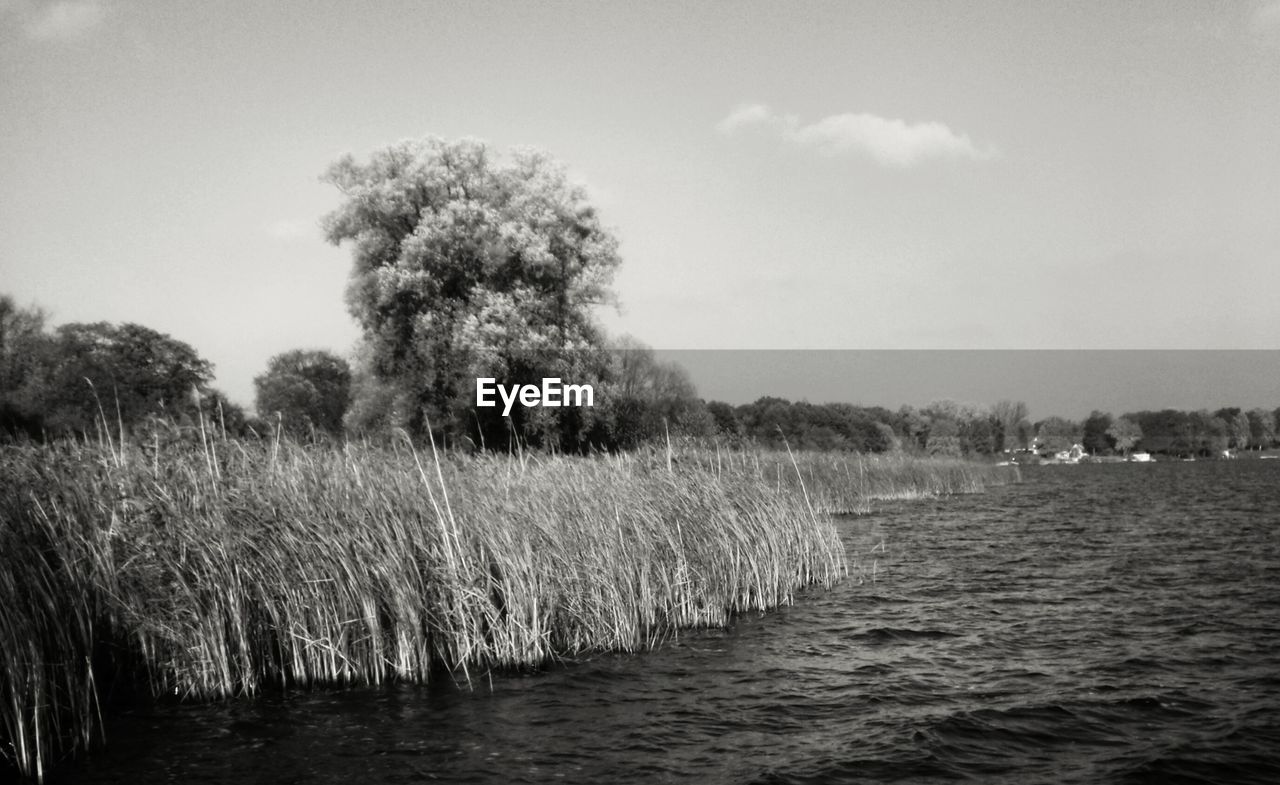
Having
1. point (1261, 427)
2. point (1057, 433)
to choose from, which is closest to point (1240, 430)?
point (1261, 427)

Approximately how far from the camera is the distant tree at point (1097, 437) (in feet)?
594

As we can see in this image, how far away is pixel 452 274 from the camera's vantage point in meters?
32.3

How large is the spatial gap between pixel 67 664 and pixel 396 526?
3.50 m

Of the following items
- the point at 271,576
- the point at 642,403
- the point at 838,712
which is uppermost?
the point at 642,403

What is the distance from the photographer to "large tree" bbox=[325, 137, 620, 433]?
31453 mm

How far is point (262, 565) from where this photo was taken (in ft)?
31.8

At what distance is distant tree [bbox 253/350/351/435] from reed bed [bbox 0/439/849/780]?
2825cm

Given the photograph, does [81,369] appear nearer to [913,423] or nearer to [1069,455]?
[913,423]

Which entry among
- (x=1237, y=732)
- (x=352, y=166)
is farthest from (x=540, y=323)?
(x=1237, y=732)

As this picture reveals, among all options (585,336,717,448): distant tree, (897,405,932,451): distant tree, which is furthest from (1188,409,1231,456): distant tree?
(585,336,717,448): distant tree

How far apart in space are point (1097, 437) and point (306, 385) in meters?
171

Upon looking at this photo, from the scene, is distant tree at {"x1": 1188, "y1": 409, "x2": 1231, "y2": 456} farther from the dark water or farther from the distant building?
the dark water

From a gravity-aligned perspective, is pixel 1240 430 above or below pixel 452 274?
below

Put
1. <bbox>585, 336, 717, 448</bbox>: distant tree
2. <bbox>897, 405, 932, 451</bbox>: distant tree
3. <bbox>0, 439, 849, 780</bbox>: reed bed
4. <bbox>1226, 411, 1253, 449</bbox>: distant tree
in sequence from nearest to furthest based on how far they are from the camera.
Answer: <bbox>0, 439, 849, 780</bbox>: reed bed < <bbox>585, 336, 717, 448</bbox>: distant tree < <bbox>897, 405, 932, 451</bbox>: distant tree < <bbox>1226, 411, 1253, 449</bbox>: distant tree
